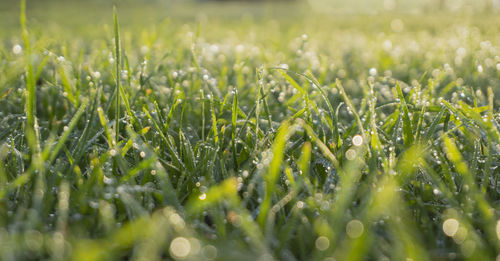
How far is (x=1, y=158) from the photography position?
0.82m

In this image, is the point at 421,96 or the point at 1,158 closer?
the point at 1,158

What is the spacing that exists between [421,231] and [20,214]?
0.64 metres

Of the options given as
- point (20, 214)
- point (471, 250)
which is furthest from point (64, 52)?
point (471, 250)

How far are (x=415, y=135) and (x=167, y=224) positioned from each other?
634mm

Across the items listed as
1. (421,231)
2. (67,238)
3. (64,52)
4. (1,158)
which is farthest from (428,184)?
(64,52)

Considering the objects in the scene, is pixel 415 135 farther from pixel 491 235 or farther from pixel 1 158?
pixel 1 158

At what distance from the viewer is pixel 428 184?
0.77 m

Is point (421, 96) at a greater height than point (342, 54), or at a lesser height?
greater

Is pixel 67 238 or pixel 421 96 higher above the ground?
pixel 421 96

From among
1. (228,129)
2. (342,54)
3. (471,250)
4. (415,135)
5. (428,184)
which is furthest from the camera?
(342,54)

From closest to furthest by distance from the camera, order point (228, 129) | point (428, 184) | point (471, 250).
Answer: point (471, 250)
point (428, 184)
point (228, 129)

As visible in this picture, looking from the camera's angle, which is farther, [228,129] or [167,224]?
[228,129]

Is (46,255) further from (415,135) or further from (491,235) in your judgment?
(415,135)

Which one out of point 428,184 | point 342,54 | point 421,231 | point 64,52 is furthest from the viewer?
point 342,54
